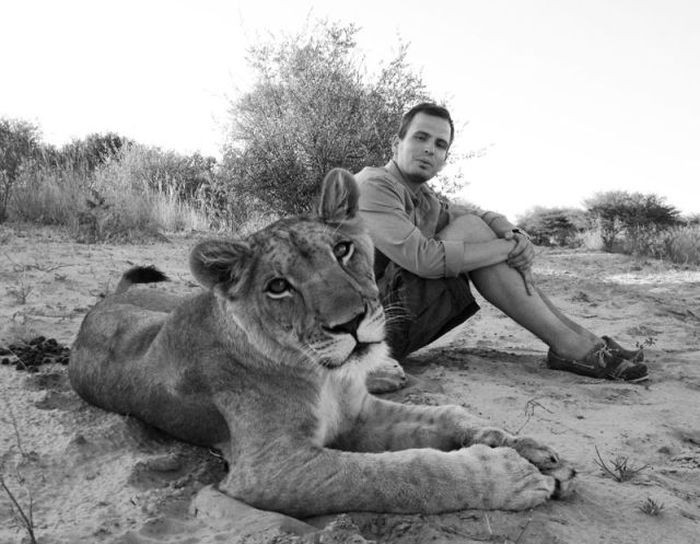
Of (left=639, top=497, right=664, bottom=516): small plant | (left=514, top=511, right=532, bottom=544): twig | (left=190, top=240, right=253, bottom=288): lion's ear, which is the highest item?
(left=190, top=240, right=253, bottom=288): lion's ear

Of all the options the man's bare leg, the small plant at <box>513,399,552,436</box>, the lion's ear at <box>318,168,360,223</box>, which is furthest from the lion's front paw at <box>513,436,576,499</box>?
the man's bare leg

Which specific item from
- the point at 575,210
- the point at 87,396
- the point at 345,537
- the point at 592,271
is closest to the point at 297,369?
the point at 345,537

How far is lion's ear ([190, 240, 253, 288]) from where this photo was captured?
3170mm

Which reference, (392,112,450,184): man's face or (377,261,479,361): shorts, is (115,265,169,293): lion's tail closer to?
(377,261,479,361): shorts

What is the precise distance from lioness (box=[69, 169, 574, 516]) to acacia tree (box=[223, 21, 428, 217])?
1224 centimetres

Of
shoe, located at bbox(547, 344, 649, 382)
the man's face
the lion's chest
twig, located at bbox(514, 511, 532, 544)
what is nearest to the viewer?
twig, located at bbox(514, 511, 532, 544)

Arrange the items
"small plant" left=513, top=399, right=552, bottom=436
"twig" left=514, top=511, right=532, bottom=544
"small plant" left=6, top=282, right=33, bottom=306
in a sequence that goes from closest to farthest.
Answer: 1. "twig" left=514, top=511, right=532, bottom=544
2. "small plant" left=513, top=399, right=552, bottom=436
3. "small plant" left=6, top=282, right=33, bottom=306

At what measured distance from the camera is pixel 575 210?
2148 centimetres

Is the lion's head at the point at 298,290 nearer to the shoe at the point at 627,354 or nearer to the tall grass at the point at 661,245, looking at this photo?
the shoe at the point at 627,354

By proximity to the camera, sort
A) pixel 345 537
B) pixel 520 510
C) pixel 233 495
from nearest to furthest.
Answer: pixel 345 537 < pixel 520 510 < pixel 233 495

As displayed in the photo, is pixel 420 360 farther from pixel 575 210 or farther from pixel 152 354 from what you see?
pixel 575 210

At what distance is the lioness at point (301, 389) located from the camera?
2756 mm

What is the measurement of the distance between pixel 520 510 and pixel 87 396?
2395mm

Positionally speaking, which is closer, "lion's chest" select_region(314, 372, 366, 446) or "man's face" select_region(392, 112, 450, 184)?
"lion's chest" select_region(314, 372, 366, 446)
